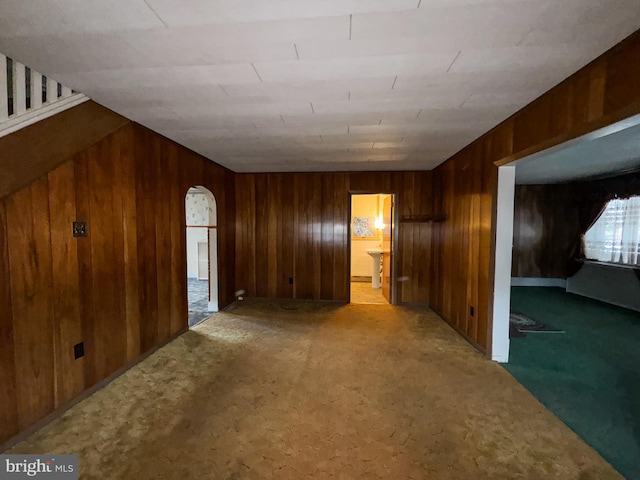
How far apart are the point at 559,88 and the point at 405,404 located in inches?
96.4

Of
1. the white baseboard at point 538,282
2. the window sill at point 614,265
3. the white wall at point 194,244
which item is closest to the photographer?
the window sill at point 614,265

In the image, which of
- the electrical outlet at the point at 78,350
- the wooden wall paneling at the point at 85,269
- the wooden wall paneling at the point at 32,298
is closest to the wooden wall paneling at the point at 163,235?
the wooden wall paneling at the point at 85,269

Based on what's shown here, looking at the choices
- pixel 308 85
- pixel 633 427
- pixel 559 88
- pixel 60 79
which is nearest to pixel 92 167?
pixel 60 79

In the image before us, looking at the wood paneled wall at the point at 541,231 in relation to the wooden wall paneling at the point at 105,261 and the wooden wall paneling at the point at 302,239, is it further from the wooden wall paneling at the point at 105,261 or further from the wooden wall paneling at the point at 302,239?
the wooden wall paneling at the point at 105,261

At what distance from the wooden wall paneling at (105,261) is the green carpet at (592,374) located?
11.6 feet

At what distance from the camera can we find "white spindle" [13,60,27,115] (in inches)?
65.4

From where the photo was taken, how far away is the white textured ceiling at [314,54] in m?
1.22

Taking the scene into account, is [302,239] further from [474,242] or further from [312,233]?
[474,242]

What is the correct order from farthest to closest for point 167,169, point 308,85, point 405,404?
point 167,169, point 405,404, point 308,85

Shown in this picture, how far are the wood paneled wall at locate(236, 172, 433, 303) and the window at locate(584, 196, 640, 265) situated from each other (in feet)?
11.0

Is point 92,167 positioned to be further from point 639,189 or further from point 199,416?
point 639,189

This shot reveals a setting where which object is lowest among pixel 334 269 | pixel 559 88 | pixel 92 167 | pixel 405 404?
pixel 405 404

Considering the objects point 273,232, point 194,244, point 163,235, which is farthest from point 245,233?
point 194,244

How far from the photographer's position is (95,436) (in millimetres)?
1741
